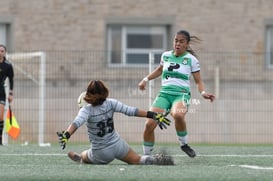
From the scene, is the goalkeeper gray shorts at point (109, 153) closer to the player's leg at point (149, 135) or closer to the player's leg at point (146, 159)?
the player's leg at point (146, 159)

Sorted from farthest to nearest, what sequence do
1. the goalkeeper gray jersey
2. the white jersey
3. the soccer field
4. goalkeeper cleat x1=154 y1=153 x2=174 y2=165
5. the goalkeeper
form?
the white jersey → goalkeeper cleat x1=154 y1=153 x2=174 y2=165 → the goalkeeper gray jersey → the goalkeeper → the soccer field

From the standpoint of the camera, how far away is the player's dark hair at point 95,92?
506 inches

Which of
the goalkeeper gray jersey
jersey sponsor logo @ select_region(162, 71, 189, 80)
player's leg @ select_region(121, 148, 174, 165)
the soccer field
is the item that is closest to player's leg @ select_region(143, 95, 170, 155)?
jersey sponsor logo @ select_region(162, 71, 189, 80)

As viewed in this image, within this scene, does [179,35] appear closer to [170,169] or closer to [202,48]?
[170,169]

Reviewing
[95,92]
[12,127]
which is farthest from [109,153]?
[12,127]

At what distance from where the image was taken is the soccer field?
37.0 feet

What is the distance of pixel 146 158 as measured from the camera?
13.2 metres

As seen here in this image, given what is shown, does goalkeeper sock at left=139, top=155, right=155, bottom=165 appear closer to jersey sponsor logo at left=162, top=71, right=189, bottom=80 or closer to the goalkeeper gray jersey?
the goalkeeper gray jersey

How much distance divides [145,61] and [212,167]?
16105 mm

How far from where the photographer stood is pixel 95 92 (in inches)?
507

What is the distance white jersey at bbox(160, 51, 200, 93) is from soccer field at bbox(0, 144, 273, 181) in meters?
1.03

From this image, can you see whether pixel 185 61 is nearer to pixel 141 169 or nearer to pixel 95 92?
pixel 95 92

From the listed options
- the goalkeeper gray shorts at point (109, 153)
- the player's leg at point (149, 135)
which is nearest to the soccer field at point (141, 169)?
the goalkeeper gray shorts at point (109, 153)

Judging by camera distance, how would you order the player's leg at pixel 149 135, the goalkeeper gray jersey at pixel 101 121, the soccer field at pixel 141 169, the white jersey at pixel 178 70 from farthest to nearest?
the white jersey at pixel 178 70 → the player's leg at pixel 149 135 → the goalkeeper gray jersey at pixel 101 121 → the soccer field at pixel 141 169
